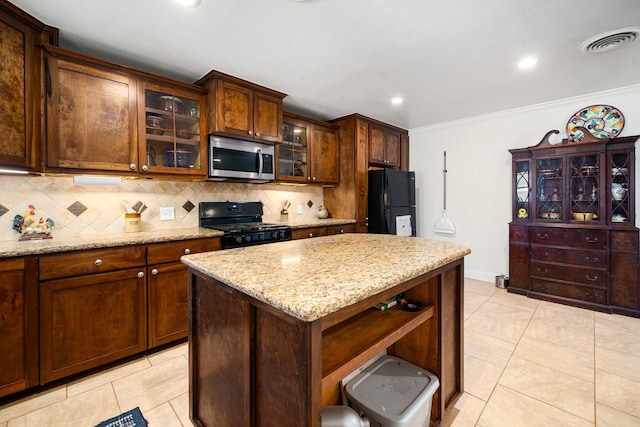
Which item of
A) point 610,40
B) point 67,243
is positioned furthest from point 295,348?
point 610,40

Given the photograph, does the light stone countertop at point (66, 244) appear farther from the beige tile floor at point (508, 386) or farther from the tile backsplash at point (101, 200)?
the beige tile floor at point (508, 386)

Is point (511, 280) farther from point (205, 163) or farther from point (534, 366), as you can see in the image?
point (205, 163)

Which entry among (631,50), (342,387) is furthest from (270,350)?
(631,50)

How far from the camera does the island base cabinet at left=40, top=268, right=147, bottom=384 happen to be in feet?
5.53

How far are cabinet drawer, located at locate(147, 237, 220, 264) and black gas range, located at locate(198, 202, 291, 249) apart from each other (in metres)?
0.13

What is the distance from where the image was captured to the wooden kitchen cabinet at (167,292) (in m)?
2.05

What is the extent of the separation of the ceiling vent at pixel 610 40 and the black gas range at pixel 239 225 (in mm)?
2835

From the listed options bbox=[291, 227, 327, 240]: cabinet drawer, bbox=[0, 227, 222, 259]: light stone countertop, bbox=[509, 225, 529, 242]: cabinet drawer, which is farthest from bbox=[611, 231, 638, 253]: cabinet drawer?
bbox=[0, 227, 222, 259]: light stone countertop

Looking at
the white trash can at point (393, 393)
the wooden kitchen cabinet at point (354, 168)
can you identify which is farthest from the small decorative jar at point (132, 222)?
the wooden kitchen cabinet at point (354, 168)

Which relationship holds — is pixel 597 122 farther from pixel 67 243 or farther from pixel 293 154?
pixel 67 243

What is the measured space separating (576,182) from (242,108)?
3663 millimetres

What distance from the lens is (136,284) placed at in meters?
1.99

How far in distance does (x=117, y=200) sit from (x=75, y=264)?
787 mm

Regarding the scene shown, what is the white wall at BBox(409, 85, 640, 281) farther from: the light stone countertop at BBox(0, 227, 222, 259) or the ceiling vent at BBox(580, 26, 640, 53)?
the light stone countertop at BBox(0, 227, 222, 259)
